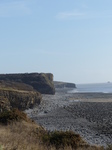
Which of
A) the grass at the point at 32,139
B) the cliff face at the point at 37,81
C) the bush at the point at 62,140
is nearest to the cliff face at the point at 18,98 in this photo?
the grass at the point at 32,139

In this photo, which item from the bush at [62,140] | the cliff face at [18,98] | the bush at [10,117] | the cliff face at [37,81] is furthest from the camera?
the cliff face at [37,81]

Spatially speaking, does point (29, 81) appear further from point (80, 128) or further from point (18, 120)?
point (18, 120)

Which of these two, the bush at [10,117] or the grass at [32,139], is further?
the bush at [10,117]

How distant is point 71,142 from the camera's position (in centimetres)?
1359

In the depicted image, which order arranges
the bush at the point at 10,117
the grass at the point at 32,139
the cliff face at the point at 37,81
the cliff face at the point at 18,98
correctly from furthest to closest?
the cliff face at the point at 37,81 < the cliff face at the point at 18,98 < the bush at the point at 10,117 < the grass at the point at 32,139

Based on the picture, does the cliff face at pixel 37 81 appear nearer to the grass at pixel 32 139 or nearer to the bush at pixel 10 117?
the bush at pixel 10 117

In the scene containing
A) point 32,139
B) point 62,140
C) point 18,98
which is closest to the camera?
point 32,139

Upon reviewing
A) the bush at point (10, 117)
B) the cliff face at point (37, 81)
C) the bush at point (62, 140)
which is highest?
the cliff face at point (37, 81)

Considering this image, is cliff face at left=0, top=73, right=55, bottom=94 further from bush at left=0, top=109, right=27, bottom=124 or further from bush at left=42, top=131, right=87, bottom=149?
bush at left=42, top=131, right=87, bottom=149

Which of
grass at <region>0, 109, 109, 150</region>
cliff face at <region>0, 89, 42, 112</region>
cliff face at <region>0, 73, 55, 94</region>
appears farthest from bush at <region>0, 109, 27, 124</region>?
→ cliff face at <region>0, 73, 55, 94</region>

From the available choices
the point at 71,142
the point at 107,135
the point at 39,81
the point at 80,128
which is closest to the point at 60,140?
the point at 71,142

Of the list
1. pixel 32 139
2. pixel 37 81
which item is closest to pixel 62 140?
pixel 32 139

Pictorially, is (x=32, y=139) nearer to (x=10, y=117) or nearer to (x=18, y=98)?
(x=10, y=117)

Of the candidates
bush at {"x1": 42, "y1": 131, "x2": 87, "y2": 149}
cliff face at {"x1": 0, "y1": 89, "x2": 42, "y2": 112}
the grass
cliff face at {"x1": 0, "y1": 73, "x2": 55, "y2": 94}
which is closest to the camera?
the grass
